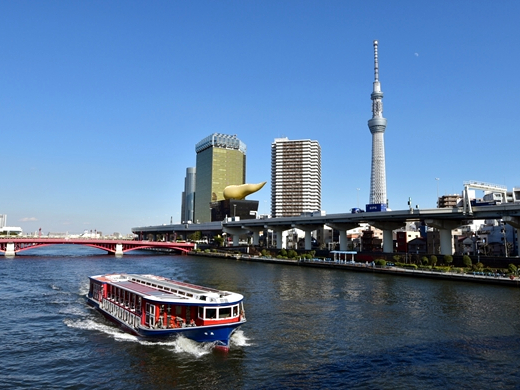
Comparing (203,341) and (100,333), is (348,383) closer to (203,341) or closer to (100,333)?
(203,341)

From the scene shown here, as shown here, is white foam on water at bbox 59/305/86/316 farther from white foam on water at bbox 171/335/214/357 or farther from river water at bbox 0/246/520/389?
white foam on water at bbox 171/335/214/357

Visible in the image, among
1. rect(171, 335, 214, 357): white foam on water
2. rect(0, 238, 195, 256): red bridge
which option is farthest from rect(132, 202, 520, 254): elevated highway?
rect(171, 335, 214, 357): white foam on water

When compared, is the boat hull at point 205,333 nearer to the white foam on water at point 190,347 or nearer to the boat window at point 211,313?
the white foam on water at point 190,347

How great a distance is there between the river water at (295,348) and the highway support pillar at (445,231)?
34910mm

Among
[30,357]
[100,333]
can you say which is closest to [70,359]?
[30,357]

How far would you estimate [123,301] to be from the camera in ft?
112

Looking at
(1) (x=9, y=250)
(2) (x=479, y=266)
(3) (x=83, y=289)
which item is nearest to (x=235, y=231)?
(1) (x=9, y=250)

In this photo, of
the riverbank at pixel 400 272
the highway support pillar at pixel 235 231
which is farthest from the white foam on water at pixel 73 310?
the highway support pillar at pixel 235 231

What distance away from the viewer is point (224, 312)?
2631 centimetres

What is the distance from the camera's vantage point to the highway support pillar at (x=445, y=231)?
3172 inches

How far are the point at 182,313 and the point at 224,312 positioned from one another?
10.4 ft

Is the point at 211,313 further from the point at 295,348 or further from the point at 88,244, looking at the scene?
the point at 88,244

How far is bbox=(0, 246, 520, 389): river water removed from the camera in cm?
2202

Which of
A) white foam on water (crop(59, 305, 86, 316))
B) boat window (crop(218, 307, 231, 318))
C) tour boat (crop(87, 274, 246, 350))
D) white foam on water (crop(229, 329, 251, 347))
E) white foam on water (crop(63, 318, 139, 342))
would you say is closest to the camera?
tour boat (crop(87, 274, 246, 350))
